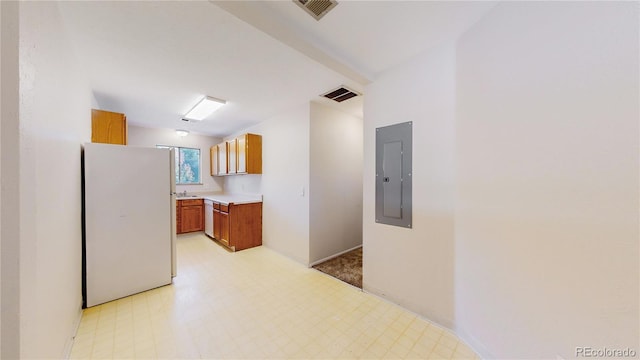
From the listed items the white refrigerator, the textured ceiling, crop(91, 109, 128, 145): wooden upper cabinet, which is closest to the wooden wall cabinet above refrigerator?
the textured ceiling

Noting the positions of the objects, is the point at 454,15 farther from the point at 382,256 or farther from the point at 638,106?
the point at 382,256

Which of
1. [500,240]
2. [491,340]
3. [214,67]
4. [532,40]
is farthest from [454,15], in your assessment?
[491,340]

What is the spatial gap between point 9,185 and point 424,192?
7.64 ft

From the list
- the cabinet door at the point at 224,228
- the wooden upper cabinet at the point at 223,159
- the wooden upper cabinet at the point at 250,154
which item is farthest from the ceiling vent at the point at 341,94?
the wooden upper cabinet at the point at 223,159

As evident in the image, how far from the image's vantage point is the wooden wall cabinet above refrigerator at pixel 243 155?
3936mm

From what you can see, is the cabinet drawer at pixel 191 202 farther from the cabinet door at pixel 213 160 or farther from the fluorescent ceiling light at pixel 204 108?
the fluorescent ceiling light at pixel 204 108

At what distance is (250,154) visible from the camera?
13.0ft

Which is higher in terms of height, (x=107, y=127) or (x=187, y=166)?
(x=107, y=127)

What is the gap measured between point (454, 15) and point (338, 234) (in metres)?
2.95

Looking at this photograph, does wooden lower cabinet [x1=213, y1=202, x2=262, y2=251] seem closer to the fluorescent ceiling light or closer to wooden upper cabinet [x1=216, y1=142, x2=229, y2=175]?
wooden upper cabinet [x1=216, y1=142, x2=229, y2=175]

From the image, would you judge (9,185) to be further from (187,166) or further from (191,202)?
(187,166)

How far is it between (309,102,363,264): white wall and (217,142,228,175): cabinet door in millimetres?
2527

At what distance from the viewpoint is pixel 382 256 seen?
2.26m

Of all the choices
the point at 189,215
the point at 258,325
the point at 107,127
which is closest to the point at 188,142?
the point at 189,215
